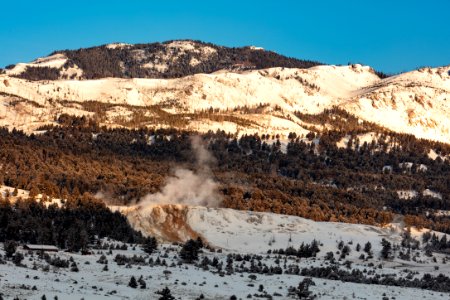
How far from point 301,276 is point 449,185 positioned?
140307 millimetres

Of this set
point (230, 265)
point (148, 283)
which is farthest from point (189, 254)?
point (148, 283)

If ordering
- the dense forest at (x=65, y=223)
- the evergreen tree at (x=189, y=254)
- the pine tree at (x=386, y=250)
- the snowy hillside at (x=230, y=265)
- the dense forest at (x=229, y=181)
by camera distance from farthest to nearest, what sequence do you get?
1. the dense forest at (x=229, y=181)
2. the pine tree at (x=386, y=250)
3. the dense forest at (x=65, y=223)
4. the evergreen tree at (x=189, y=254)
5. the snowy hillside at (x=230, y=265)

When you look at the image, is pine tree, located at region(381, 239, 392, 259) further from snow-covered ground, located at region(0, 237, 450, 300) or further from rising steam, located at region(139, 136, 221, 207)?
rising steam, located at region(139, 136, 221, 207)

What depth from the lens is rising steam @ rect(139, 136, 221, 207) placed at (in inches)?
5418

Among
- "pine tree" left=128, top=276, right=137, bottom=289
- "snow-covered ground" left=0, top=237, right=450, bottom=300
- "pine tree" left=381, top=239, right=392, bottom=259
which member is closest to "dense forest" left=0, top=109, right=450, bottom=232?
"pine tree" left=381, top=239, right=392, bottom=259

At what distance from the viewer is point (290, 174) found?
647 feet

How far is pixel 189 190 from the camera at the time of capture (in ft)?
504

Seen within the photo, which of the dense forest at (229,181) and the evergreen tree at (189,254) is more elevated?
the dense forest at (229,181)

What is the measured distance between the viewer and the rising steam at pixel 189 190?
138m

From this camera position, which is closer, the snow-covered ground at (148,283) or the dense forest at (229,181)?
the snow-covered ground at (148,283)

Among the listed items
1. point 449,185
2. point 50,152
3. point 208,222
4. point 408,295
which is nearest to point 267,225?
point 208,222

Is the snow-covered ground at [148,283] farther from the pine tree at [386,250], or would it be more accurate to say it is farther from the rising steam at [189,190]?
the rising steam at [189,190]

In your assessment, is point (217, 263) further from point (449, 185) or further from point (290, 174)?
point (449, 185)

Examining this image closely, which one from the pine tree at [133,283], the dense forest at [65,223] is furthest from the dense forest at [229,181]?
the pine tree at [133,283]
